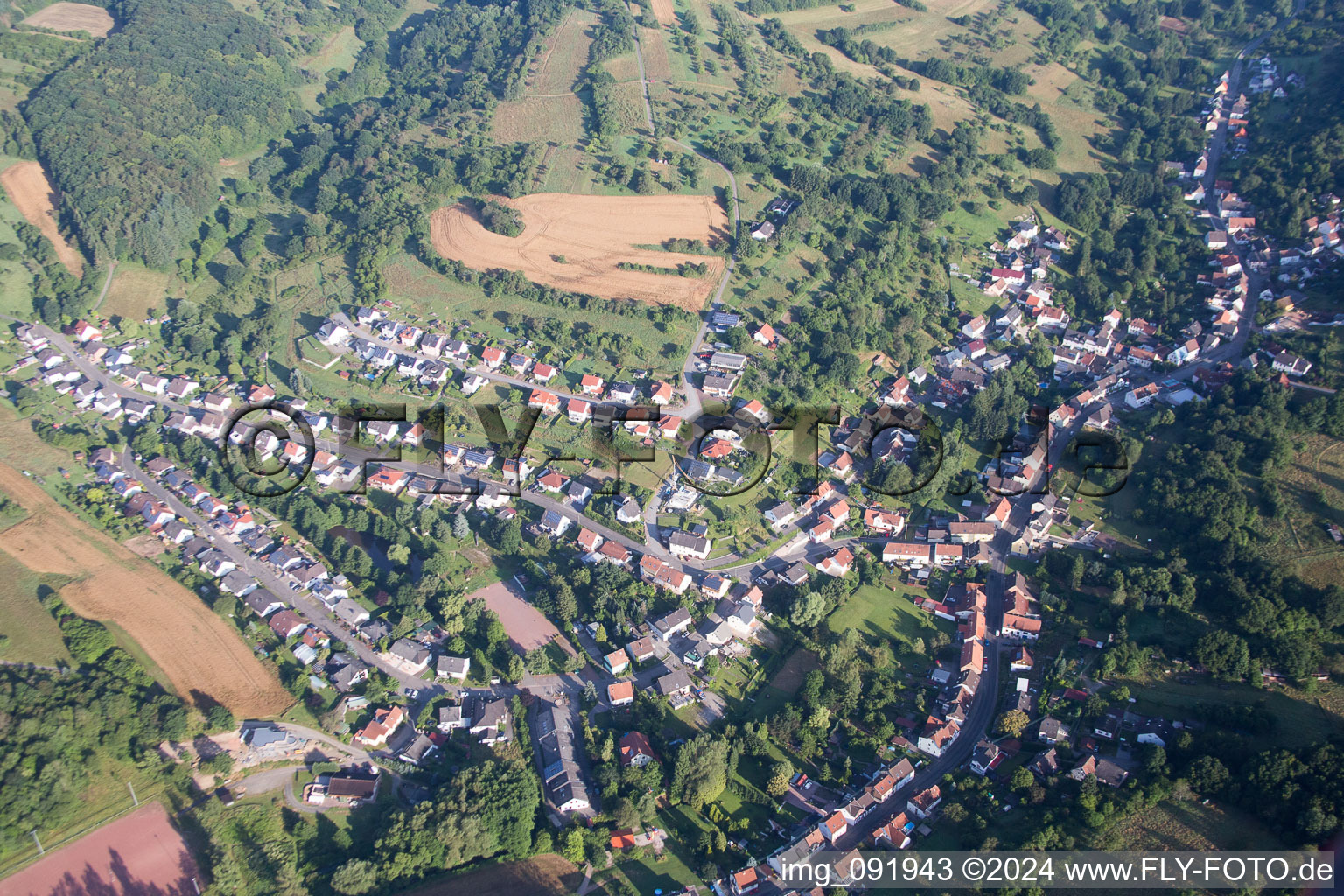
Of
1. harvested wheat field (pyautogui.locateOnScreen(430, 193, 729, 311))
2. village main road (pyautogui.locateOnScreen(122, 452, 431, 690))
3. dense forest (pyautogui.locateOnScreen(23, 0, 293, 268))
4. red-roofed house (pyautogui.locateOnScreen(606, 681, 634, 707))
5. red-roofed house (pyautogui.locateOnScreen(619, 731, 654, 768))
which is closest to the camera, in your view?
red-roofed house (pyautogui.locateOnScreen(619, 731, 654, 768))

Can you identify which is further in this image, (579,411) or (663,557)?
(579,411)

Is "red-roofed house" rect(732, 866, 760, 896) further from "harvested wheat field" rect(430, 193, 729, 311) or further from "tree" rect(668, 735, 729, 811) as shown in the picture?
"harvested wheat field" rect(430, 193, 729, 311)

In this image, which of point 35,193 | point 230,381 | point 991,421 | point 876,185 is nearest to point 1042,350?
point 991,421

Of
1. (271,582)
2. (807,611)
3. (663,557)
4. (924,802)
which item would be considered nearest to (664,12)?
(663,557)

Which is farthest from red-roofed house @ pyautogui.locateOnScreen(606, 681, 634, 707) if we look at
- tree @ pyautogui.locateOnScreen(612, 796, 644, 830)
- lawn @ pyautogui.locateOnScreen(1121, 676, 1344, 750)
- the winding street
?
lawn @ pyautogui.locateOnScreen(1121, 676, 1344, 750)

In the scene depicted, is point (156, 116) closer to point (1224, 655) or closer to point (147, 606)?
point (147, 606)

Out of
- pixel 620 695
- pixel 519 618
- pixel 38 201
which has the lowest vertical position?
pixel 519 618
